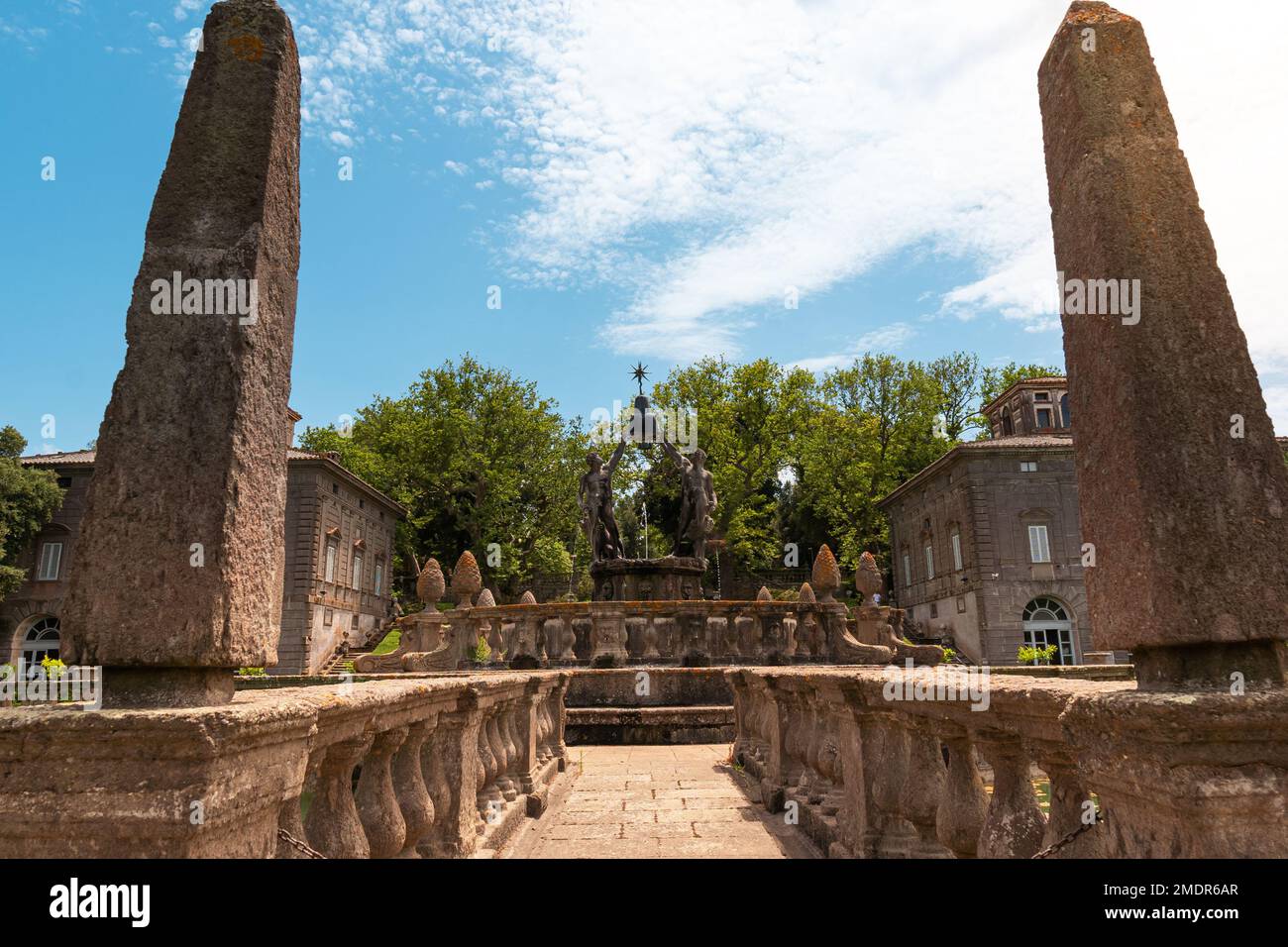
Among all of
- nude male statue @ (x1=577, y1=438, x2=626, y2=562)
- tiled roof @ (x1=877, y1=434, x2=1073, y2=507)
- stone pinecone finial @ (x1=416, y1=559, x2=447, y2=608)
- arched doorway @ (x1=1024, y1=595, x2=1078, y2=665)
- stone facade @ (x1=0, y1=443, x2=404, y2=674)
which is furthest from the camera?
tiled roof @ (x1=877, y1=434, x2=1073, y2=507)

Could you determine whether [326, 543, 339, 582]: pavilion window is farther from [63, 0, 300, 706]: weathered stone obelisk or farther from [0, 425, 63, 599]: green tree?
[63, 0, 300, 706]: weathered stone obelisk

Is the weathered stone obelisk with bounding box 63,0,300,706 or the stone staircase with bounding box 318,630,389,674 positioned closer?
the weathered stone obelisk with bounding box 63,0,300,706

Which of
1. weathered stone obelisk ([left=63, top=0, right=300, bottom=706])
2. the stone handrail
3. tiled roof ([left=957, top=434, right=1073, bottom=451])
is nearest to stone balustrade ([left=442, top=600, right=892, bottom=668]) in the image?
the stone handrail

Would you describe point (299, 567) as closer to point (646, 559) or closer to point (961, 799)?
point (646, 559)

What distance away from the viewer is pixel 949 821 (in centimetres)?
312

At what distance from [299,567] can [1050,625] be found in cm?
2696

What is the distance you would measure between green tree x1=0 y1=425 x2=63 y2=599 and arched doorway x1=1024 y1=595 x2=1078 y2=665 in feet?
112

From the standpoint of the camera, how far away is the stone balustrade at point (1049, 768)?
5.79ft

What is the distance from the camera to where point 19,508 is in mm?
26984

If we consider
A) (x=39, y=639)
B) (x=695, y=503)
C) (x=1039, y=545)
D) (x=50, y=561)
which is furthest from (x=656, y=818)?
(x=50, y=561)

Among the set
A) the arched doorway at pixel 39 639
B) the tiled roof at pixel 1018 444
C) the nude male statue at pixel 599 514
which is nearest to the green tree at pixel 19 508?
the arched doorway at pixel 39 639

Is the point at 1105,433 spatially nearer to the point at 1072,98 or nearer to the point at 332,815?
the point at 1072,98

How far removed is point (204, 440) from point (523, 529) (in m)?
35.0

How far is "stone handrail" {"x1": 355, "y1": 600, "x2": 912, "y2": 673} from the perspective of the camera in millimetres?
12719
